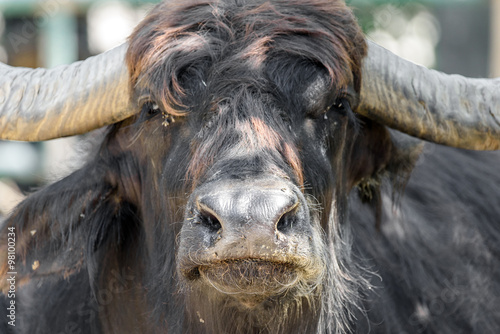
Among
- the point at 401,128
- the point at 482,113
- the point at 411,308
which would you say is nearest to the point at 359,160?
the point at 401,128

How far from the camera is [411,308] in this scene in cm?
438

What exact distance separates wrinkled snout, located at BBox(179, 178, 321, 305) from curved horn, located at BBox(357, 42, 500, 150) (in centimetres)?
115

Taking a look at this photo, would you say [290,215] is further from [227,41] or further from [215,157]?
[227,41]

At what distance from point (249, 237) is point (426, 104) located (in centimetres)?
156

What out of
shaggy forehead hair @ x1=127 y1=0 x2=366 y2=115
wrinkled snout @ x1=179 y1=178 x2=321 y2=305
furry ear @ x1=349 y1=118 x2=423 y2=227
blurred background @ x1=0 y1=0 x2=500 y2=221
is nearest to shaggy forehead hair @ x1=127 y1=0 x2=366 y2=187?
shaggy forehead hair @ x1=127 y1=0 x2=366 y2=115

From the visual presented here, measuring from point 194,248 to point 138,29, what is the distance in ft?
4.43

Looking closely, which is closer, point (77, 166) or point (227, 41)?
point (227, 41)

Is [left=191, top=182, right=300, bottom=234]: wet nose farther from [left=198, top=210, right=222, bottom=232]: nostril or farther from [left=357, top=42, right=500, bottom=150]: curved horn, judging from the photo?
[left=357, top=42, right=500, bottom=150]: curved horn

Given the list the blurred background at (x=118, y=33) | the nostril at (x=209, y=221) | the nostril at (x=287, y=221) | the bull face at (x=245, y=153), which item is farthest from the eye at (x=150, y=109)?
the blurred background at (x=118, y=33)

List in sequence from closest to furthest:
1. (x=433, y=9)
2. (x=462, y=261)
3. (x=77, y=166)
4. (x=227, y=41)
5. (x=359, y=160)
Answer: (x=227, y=41), (x=359, y=160), (x=77, y=166), (x=462, y=261), (x=433, y=9)

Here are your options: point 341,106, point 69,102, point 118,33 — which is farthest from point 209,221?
point 118,33

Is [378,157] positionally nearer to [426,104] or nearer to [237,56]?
[426,104]

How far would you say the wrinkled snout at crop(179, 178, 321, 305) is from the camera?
2.61 metres

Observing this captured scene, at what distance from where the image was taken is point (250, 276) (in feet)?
8.90
